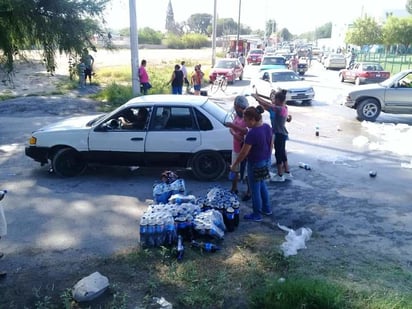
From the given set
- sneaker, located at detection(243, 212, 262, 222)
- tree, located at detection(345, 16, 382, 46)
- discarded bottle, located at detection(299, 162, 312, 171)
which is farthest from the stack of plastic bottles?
tree, located at detection(345, 16, 382, 46)

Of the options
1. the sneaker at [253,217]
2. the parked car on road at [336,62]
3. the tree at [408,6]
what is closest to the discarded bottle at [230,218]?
the sneaker at [253,217]

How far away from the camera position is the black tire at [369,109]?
13734mm

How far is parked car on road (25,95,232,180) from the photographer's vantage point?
732 centimetres

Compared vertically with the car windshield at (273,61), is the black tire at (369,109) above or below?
below

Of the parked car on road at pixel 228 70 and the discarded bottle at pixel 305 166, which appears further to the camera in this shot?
the parked car on road at pixel 228 70

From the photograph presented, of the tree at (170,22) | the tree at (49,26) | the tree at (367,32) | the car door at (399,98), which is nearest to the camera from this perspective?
the tree at (49,26)

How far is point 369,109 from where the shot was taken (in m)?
13.9

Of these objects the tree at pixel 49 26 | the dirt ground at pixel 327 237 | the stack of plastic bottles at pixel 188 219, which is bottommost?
the dirt ground at pixel 327 237

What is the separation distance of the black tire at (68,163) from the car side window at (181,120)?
1819mm

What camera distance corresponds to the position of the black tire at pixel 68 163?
7551 mm

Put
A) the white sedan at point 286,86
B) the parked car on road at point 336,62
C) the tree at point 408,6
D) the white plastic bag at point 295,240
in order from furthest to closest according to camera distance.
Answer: the tree at point 408,6, the parked car on road at point 336,62, the white sedan at point 286,86, the white plastic bag at point 295,240

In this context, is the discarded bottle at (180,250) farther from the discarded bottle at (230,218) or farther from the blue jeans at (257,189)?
the blue jeans at (257,189)

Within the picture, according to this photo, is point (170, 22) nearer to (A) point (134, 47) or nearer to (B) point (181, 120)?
(A) point (134, 47)

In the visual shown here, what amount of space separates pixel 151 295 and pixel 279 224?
7.82 ft
